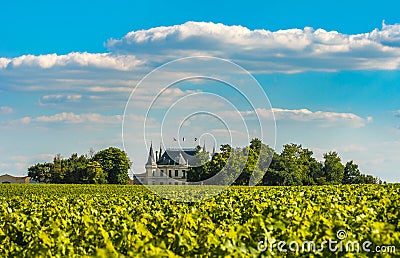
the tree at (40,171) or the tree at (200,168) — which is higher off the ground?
the tree at (40,171)

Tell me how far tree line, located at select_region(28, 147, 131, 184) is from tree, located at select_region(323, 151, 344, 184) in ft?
126

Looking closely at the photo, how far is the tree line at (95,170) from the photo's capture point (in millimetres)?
119125

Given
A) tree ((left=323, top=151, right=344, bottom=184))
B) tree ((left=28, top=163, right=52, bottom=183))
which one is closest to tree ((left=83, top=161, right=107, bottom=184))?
tree ((left=28, top=163, right=52, bottom=183))

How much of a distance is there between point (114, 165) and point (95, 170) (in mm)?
3941

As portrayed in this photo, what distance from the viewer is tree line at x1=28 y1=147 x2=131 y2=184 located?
119125 mm

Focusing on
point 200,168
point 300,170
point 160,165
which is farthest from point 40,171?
point 160,165

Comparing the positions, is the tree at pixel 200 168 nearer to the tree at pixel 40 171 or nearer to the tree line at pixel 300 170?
the tree line at pixel 300 170

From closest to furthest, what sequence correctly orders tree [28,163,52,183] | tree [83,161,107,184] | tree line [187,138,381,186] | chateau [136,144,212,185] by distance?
chateau [136,144,212,185] < tree line [187,138,381,186] < tree [83,161,107,184] < tree [28,163,52,183]

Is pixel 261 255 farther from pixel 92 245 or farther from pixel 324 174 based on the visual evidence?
pixel 324 174

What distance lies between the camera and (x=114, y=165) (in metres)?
123

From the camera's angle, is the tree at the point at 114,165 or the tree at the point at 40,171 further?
the tree at the point at 40,171

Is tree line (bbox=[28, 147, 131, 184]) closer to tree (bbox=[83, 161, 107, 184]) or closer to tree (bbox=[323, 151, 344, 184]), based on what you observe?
tree (bbox=[83, 161, 107, 184])

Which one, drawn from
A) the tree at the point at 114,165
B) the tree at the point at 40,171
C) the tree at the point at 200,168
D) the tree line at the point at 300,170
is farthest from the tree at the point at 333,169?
the tree at the point at 200,168

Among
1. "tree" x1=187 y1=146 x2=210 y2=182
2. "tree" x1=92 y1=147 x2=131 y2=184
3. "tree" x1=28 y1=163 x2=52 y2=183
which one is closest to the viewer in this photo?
"tree" x1=187 y1=146 x2=210 y2=182
